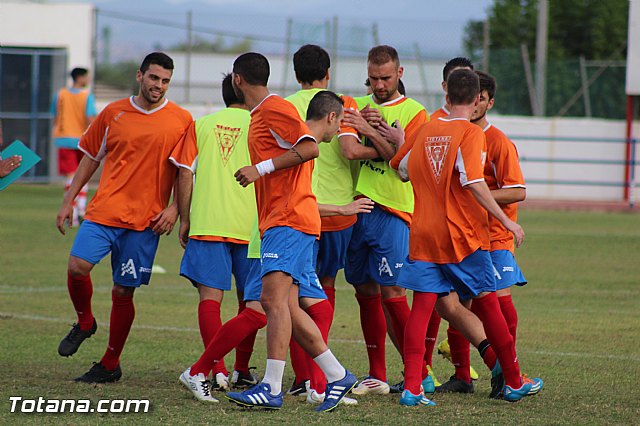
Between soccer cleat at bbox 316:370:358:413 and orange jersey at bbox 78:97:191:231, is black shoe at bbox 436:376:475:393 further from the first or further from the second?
orange jersey at bbox 78:97:191:231

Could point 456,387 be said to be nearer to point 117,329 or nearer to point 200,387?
point 200,387

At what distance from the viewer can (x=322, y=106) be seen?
6.53 meters

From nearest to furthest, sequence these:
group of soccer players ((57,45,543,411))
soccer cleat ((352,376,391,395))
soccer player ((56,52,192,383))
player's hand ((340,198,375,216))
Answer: group of soccer players ((57,45,543,411)) < player's hand ((340,198,375,216)) < soccer cleat ((352,376,391,395)) < soccer player ((56,52,192,383))

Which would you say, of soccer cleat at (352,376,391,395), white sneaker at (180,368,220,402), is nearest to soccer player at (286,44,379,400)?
soccer cleat at (352,376,391,395)

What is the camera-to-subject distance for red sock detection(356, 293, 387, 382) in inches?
283

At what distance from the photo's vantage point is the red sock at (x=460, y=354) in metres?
7.24

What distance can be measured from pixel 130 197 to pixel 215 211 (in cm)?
66

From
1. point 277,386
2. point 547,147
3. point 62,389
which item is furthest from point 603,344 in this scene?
point 547,147

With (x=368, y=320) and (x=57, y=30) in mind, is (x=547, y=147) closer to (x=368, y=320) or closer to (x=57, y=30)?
(x=57, y=30)

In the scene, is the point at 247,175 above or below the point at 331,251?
above

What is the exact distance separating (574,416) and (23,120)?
24.3 meters

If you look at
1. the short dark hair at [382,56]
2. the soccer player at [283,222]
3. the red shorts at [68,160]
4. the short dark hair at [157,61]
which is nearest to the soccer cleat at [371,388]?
the soccer player at [283,222]

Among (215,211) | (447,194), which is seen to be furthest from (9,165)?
(447,194)

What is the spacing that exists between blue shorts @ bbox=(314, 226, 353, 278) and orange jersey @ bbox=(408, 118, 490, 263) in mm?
636
